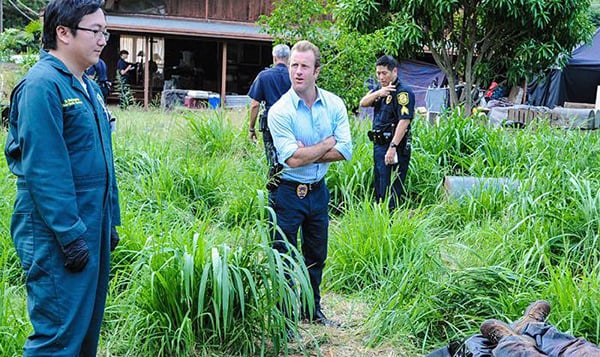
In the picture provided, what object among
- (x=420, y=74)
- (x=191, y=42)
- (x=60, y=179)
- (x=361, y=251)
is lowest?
(x=361, y=251)

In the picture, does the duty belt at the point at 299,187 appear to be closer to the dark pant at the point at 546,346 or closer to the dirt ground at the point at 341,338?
the dirt ground at the point at 341,338

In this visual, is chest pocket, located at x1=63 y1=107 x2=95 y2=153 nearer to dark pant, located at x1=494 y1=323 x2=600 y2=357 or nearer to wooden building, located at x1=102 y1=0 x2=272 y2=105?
dark pant, located at x1=494 y1=323 x2=600 y2=357

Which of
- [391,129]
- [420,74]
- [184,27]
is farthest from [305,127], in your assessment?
[420,74]

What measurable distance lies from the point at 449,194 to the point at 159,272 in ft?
13.5

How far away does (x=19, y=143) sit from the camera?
9.45 ft

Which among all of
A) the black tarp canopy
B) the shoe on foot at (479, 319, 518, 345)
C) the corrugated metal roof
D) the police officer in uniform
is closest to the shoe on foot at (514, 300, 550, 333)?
the shoe on foot at (479, 319, 518, 345)

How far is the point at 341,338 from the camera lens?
4.37m

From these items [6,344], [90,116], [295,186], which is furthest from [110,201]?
[295,186]

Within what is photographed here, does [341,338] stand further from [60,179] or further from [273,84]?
[273,84]

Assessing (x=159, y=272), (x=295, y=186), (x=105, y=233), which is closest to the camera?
(x=105, y=233)

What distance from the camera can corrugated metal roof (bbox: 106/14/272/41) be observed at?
2047 centimetres

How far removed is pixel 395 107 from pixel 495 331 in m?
4.36

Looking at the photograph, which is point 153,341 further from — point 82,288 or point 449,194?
point 449,194

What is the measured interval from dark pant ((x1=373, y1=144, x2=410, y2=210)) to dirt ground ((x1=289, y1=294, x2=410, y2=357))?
246 centimetres
